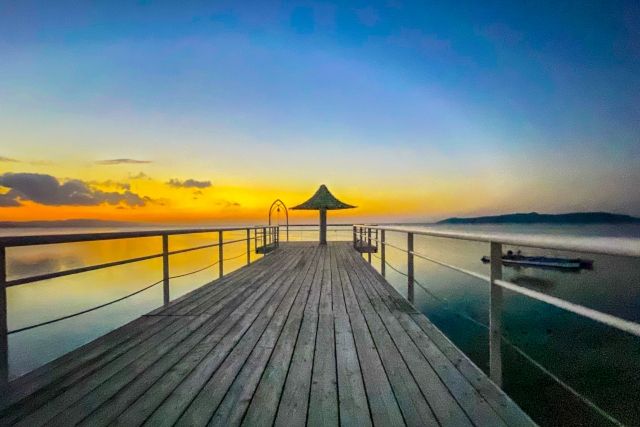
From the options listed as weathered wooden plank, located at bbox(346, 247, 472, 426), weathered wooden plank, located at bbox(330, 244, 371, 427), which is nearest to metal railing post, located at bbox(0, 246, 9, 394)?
weathered wooden plank, located at bbox(330, 244, 371, 427)

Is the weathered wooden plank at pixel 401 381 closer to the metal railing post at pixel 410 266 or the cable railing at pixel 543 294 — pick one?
the cable railing at pixel 543 294

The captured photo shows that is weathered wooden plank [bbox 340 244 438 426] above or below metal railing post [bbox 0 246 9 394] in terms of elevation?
below

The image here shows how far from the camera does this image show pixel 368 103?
41.2ft

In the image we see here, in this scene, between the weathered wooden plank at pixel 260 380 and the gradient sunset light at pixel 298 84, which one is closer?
the weathered wooden plank at pixel 260 380

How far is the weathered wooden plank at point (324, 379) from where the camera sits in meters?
1.35

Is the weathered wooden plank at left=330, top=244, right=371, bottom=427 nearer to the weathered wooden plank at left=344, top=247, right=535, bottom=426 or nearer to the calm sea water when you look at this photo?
the weathered wooden plank at left=344, top=247, right=535, bottom=426

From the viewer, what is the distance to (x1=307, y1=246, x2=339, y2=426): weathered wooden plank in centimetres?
135

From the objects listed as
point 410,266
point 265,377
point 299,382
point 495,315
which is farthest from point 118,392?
point 410,266

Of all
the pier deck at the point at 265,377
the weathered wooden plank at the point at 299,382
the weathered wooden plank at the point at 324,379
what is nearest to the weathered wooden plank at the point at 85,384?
the pier deck at the point at 265,377

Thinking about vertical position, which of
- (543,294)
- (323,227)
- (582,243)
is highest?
(582,243)

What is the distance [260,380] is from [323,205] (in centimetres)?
1285

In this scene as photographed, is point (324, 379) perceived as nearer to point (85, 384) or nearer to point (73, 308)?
point (85, 384)

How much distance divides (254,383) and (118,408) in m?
0.59

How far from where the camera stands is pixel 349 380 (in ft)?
5.55
